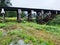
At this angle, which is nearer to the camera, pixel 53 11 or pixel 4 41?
pixel 4 41

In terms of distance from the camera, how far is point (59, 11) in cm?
2895

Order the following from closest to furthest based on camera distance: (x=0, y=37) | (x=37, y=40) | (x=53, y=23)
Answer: (x=37, y=40) → (x=0, y=37) → (x=53, y=23)

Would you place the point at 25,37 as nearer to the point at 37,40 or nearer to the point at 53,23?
the point at 37,40

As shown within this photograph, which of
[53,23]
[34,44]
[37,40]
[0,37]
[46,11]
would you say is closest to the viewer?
[34,44]

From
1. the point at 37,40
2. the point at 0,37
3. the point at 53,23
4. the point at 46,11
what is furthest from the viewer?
the point at 46,11

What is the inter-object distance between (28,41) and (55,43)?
2.75 feet

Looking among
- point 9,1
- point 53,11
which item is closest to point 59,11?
point 53,11

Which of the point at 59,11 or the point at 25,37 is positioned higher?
the point at 25,37

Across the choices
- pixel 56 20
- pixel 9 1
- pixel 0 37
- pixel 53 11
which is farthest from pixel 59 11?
pixel 0 37

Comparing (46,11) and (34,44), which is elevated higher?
(34,44)

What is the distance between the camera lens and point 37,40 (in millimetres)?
8094

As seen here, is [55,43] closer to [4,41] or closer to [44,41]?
[44,41]

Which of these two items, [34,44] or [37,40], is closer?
[34,44]

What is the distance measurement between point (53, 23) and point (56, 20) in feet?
1.86
